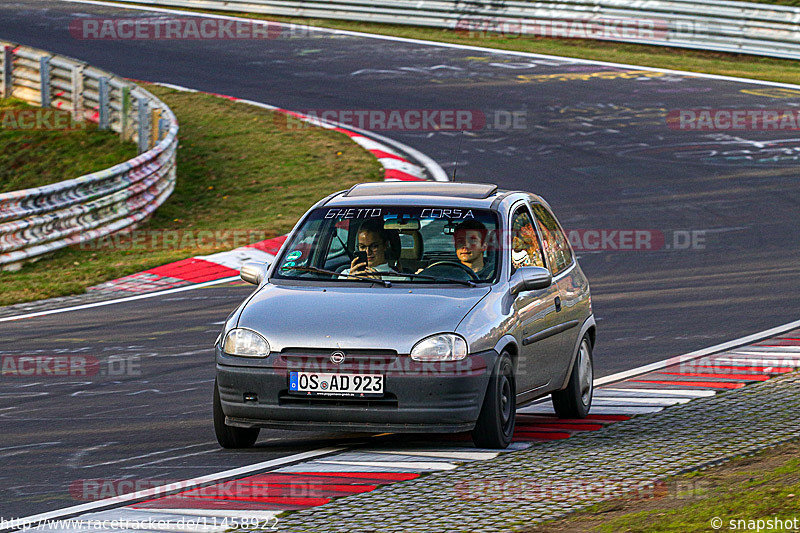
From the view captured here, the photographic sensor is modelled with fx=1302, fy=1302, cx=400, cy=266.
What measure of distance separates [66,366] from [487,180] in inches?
385

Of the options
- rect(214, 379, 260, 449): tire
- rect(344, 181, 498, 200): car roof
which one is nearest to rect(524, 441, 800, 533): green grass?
rect(214, 379, 260, 449): tire

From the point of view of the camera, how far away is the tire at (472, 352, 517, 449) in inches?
292

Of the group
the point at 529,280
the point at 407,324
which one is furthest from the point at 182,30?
the point at 407,324

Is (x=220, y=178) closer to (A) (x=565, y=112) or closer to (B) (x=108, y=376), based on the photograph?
(A) (x=565, y=112)

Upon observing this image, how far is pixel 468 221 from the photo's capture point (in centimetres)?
844

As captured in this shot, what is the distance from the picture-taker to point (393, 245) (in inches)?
330

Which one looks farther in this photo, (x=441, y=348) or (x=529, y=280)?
(x=529, y=280)

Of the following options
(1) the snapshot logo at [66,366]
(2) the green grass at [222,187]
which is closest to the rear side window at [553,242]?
(1) the snapshot logo at [66,366]

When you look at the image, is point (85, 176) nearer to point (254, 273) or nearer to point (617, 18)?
point (254, 273)

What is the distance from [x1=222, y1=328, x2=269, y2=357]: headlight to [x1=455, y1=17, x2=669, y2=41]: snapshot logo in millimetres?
24672

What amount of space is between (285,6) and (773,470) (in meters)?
30.7

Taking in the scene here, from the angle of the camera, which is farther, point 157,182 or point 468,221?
point 157,182

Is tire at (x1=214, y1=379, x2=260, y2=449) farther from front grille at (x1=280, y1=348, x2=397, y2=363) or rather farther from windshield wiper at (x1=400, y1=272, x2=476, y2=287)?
windshield wiper at (x1=400, y1=272, x2=476, y2=287)

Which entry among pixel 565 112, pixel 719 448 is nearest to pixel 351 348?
pixel 719 448
